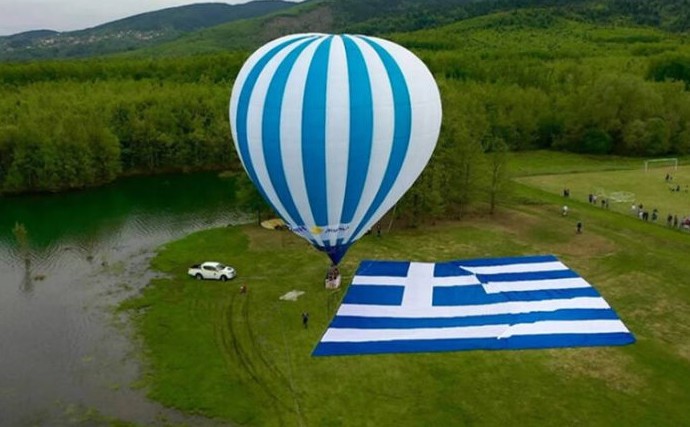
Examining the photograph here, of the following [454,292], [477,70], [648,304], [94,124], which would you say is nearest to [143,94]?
[94,124]

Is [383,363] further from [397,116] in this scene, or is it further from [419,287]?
[397,116]

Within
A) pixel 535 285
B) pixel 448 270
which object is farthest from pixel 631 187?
pixel 448 270

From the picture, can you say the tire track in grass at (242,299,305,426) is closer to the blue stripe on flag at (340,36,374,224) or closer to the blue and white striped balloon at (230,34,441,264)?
the blue and white striped balloon at (230,34,441,264)

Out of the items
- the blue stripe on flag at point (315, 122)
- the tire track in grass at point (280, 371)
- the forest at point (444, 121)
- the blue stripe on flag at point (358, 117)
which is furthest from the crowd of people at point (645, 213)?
the tire track in grass at point (280, 371)

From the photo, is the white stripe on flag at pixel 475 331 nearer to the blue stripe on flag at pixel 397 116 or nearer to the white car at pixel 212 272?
the blue stripe on flag at pixel 397 116

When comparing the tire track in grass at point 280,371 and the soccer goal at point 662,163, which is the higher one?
the tire track in grass at point 280,371

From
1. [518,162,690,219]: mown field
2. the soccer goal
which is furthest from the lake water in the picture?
the soccer goal
